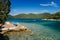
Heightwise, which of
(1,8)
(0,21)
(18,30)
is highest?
(1,8)

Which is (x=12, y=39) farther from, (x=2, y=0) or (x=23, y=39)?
(x=2, y=0)

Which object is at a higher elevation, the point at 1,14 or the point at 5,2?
the point at 5,2

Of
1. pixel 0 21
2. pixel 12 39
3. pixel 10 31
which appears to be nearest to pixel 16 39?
pixel 12 39

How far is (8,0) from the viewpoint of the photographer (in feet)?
64.0

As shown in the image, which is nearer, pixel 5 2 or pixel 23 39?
pixel 5 2

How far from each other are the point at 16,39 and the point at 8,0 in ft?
21.5

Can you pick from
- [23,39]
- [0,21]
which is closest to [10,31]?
[23,39]

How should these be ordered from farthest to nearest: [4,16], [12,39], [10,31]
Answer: [10,31]
[12,39]
[4,16]

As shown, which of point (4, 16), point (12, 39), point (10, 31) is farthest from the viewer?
point (10, 31)

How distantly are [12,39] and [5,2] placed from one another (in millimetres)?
6231

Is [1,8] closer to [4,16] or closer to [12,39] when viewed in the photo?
[4,16]

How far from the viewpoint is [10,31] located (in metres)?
31.8

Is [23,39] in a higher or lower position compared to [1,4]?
lower

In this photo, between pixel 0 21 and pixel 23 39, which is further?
pixel 23 39
